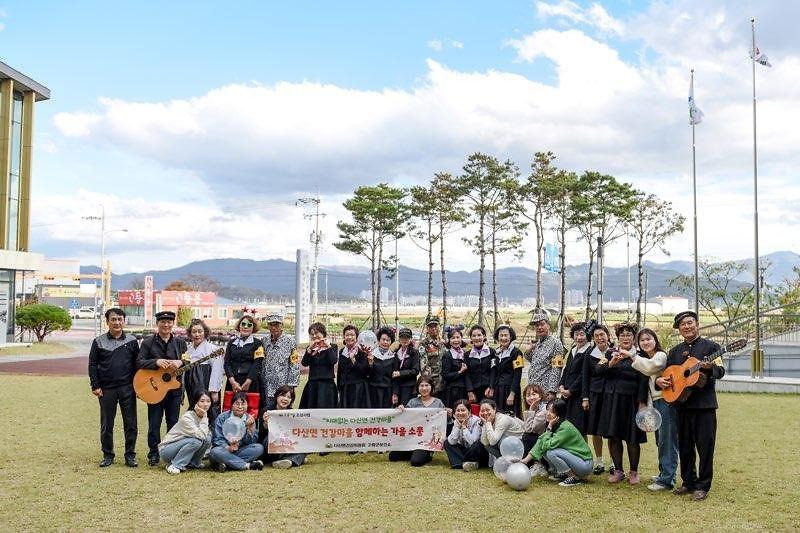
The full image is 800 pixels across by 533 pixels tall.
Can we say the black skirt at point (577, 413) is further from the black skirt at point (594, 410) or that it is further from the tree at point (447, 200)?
the tree at point (447, 200)

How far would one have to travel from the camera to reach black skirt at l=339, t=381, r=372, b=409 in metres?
9.52

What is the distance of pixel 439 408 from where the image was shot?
9.00 m

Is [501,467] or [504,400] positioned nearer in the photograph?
[501,467]

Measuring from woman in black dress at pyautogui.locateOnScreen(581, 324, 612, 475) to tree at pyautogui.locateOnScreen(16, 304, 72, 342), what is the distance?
31423 millimetres

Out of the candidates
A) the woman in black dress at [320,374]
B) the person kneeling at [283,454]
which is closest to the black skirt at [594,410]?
the woman in black dress at [320,374]

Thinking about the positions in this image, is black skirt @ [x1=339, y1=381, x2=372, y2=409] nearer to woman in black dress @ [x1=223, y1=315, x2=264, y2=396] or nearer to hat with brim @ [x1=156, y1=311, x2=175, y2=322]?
woman in black dress @ [x1=223, y1=315, x2=264, y2=396]

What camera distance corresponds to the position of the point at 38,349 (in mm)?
30250

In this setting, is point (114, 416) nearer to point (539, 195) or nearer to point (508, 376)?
point (508, 376)

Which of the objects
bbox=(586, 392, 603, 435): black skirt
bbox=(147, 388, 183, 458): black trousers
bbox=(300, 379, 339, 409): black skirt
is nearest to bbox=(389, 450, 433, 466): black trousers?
bbox=(300, 379, 339, 409): black skirt

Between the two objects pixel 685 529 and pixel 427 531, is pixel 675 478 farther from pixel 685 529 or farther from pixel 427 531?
pixel 427 531

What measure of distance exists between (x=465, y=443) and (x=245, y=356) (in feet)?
9.26

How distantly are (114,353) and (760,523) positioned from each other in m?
6.78

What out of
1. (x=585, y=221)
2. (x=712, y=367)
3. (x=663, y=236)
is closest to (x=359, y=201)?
(x=585, y=221)

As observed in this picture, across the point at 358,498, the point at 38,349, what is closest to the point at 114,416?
the point at 358,498
